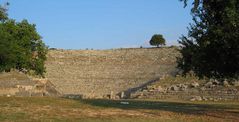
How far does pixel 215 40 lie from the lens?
75.8 feet

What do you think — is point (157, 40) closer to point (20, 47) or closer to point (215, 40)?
point (20, 47)

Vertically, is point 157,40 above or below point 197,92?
above

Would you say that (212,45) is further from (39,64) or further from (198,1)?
(39,64)

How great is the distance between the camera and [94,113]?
22.9 m

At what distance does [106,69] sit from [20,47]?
39594mm

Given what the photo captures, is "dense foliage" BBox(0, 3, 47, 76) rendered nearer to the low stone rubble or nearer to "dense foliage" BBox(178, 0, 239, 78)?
"dense foliage" BBox(178, 0, 239, 78)

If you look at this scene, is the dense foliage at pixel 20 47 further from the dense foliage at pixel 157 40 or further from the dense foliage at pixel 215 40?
the dense foliage at pixel 157 40

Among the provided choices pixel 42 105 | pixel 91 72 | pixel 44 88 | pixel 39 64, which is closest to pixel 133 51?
pixel 91 72

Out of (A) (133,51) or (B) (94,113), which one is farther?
(A) (133,51)

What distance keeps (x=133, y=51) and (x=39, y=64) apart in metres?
42.0

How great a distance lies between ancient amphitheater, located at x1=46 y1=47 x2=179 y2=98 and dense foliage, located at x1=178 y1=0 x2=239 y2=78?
4038cm

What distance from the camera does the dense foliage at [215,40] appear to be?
2214 centimetres

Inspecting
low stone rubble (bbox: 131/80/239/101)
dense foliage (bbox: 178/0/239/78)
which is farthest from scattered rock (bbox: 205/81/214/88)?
dense foliage (bbox: 178/0/239/78)

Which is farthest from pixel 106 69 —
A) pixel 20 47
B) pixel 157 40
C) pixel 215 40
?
pixel 215 40
